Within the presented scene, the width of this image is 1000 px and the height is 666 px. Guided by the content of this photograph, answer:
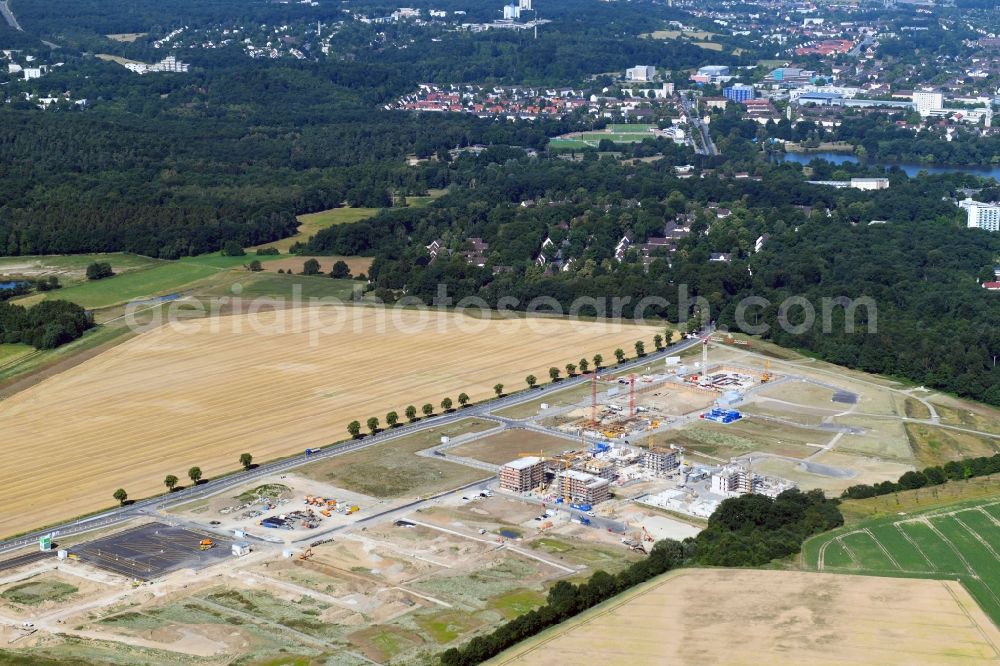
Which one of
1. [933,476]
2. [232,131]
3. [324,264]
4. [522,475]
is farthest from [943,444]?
[232,131]

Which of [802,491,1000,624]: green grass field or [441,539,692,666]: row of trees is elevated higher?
[441,539,692,666]: row of trees

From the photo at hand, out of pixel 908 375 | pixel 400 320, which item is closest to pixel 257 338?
pixel 400 320

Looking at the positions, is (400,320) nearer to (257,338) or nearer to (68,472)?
(257,338)

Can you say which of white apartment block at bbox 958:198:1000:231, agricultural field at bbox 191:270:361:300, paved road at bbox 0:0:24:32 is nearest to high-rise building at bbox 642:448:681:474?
agricultural field at bbox 191:270:361:300

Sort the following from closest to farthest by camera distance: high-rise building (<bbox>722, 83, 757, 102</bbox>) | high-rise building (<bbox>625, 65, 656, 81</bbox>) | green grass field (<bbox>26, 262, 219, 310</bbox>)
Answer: green grass field (<bbox>26, 262, 219, 310</bbox>) → high-rise building (<bbox>722, 83, 757, 102</bbox>) → high-rise building (<bbox>625, 65, 656, 81</bbox>)

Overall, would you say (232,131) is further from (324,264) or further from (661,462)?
(661,462)

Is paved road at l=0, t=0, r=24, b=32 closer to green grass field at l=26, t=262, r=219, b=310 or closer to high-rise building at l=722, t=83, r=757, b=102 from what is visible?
high-rise building at l=722, t=83, r=757, b=102

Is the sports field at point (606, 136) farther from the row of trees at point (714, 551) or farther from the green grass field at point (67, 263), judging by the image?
the row of trees at point (714, 551)
